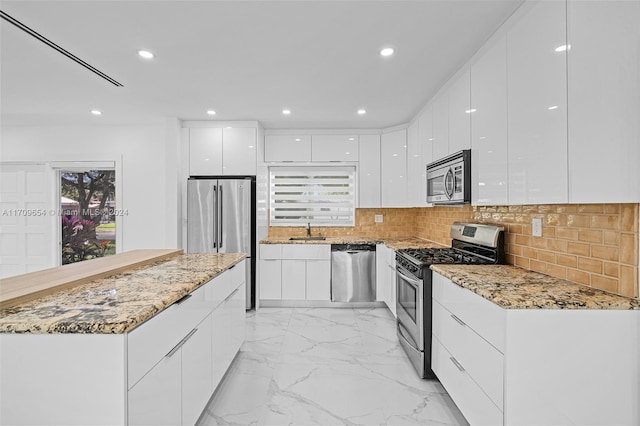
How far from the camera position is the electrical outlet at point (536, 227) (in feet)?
6.74

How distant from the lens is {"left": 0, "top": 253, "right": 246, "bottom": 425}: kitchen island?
1.09m

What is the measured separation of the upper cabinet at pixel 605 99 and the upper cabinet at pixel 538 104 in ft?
0.19

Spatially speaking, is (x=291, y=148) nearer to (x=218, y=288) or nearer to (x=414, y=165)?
(x=414, y=165)

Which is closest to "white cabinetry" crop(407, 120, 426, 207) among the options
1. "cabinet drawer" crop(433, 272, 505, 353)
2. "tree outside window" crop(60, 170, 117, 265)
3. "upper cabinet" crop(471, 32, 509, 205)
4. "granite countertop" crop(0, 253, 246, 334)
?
"upper cabinet" crop(471, 32, 509, 205)

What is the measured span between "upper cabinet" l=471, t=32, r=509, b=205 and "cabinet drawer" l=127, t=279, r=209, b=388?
189 cm

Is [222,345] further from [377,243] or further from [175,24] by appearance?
[377,243]

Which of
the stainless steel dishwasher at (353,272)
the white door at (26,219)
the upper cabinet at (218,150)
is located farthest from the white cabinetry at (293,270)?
the white door at (26,219)

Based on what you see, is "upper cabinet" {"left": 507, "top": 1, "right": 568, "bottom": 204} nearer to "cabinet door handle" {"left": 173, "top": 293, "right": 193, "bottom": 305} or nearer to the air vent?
"cabinet door handle" {"left": 173, "top": 293, "right": 193, "bottom": 305}

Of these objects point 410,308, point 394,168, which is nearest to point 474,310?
point 410,308

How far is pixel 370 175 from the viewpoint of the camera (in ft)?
14.4

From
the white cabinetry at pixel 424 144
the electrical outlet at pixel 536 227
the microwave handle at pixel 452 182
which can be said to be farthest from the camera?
the white cabinetry at pixel 424 144

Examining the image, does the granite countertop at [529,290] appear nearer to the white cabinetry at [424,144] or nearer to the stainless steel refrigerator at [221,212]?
the white cabinetry at [424,144]

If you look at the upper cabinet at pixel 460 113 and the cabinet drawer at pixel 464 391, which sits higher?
the upper cabinet at pixel 460 113

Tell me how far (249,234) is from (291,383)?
2.01 m
